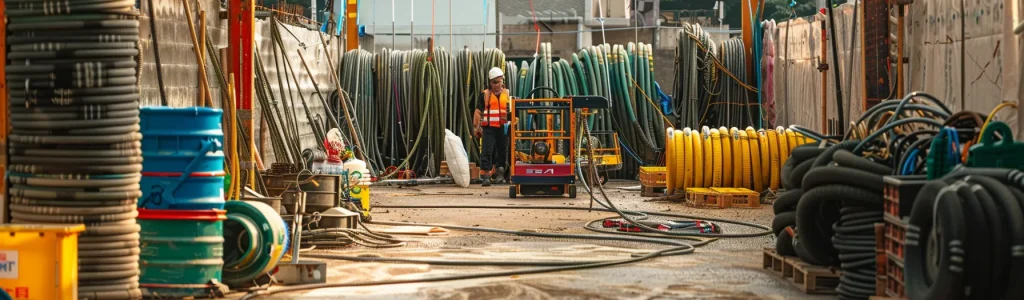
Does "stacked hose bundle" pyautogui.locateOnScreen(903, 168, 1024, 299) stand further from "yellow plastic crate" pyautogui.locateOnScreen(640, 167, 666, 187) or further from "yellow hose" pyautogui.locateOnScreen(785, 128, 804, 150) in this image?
"yellow plastic crate" pyautogui.locateOnScreen(640, 167, 666, 187)

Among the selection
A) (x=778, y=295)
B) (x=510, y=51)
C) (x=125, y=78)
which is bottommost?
(x=778, y=295)

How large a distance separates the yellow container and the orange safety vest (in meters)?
13.9

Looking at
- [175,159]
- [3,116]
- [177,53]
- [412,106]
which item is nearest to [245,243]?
[175,159]

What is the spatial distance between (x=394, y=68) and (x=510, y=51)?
Result: 15870mm

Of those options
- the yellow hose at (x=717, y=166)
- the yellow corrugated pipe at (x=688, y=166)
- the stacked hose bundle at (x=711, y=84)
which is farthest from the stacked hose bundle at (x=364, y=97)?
the yellow hose at (x=717, y=166)

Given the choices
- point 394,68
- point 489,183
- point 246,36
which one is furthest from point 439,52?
point 246,36

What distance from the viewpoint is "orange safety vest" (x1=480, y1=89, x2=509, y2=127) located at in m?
20.8

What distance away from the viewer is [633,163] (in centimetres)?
2341

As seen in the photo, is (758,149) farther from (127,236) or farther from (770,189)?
(127,236)

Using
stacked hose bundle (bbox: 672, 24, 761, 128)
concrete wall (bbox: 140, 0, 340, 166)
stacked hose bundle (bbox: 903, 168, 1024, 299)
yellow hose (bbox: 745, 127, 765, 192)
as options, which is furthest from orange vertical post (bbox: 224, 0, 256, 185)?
stacked hose bundle (bbox: 672, 24, 761, 128)

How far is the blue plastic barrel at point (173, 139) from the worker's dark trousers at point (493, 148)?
42.8 feet

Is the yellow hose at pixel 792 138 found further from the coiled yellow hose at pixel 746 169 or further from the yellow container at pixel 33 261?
the yellow container at pixel 33 261

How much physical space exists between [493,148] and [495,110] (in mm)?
1112

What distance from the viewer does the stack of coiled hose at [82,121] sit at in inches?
297
